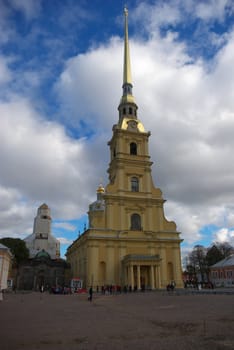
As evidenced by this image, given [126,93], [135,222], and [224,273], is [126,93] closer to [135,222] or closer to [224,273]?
[135,222]

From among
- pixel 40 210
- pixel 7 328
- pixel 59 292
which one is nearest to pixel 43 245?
pixel 40 210

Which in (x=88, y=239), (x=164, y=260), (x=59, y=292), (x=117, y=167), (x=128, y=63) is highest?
(x=128, y=63)

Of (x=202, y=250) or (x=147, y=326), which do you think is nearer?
(x=147, y=326)

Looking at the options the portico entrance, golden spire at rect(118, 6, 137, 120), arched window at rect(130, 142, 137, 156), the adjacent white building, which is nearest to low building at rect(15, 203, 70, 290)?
the portico entrance

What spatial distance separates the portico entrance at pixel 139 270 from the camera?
40.4 metres

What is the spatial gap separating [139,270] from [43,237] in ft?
174

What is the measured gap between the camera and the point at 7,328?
35.5 feet

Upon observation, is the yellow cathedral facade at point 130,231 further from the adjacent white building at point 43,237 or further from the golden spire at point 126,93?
the adjacent white building at point 43,237

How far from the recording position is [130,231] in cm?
4503

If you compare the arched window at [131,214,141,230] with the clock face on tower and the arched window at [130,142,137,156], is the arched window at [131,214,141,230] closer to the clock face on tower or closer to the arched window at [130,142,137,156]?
the arched window at [130,142,137,156]

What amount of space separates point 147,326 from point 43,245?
3178 inches

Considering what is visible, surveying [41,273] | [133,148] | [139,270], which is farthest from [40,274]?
[133,148]

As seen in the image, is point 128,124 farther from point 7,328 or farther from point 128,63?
point 7,328

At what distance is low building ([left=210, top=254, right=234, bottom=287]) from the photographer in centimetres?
6143
